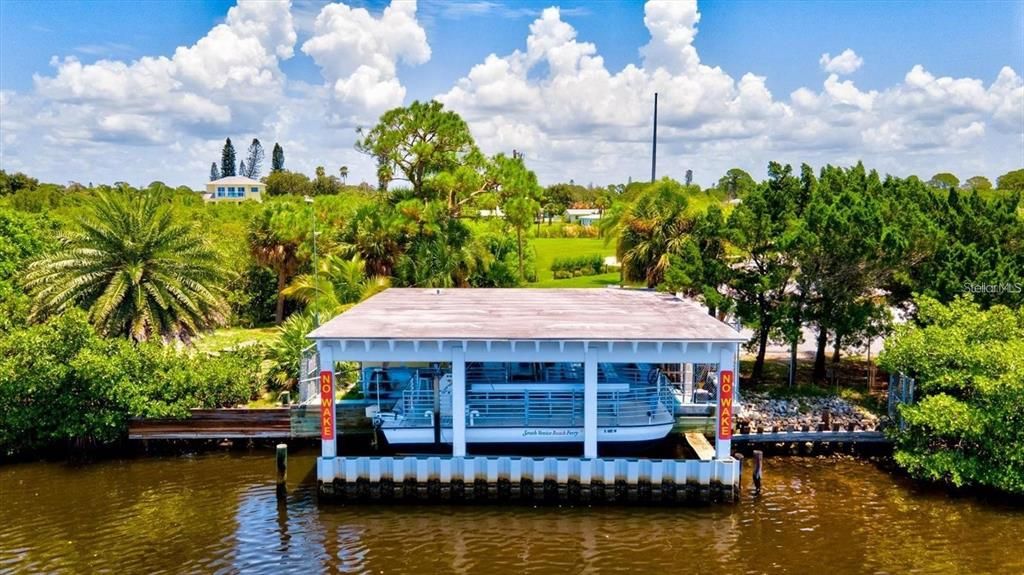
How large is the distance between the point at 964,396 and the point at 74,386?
29.7 m

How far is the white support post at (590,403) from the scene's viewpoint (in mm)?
21719

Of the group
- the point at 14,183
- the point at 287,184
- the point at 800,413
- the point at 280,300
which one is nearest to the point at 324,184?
the point at 287,184

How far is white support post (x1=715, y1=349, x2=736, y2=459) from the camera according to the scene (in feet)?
71.1

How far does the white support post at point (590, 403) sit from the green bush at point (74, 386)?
1459cm

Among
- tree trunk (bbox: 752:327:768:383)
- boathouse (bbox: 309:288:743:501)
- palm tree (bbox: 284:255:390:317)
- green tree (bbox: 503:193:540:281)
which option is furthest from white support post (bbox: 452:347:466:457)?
green tree (bbox: 503:193:540:281)

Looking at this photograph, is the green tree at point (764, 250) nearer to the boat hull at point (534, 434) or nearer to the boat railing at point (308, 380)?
the boat hull at point (534, 434)

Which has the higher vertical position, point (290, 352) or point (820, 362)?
point (290, 352)

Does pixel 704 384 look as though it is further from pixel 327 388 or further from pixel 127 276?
pixel 127 276

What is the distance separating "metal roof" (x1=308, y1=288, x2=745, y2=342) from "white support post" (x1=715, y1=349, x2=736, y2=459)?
810mm

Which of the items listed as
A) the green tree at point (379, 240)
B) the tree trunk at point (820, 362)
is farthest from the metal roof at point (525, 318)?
the green tree at point (379, 240)

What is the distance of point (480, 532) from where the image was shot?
790 inches

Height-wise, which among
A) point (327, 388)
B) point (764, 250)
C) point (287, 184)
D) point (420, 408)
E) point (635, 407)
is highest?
point (287, 184)

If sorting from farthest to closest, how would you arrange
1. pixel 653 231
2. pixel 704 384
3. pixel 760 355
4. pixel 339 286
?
pixel 339 286 → pixel 653 231 → pixel 760 355 → pixel 704 384

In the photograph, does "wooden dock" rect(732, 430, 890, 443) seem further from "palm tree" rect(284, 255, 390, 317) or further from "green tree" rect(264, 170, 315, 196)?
"green tree" rect(264, 170, 315, 196)
